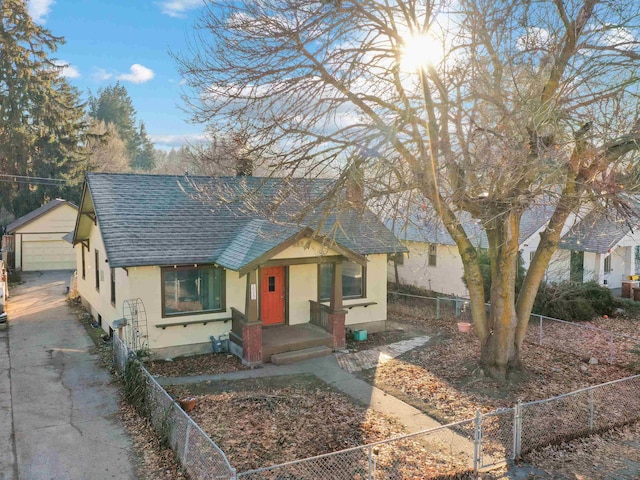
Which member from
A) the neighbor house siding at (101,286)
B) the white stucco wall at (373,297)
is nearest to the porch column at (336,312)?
the white stucco wall at (373,297)

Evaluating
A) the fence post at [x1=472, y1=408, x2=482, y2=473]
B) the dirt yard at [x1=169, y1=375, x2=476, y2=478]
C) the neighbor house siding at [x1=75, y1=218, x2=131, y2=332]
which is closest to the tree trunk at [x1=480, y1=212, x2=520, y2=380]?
the dirt yard at [x1=169, y1=375, x2=476, y2=478]

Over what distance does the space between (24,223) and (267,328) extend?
2344 cm

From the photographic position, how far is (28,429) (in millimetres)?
9453

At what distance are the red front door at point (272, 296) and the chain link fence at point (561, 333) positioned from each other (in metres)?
6.87

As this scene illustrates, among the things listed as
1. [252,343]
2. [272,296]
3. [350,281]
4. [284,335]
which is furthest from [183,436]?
[350,281]

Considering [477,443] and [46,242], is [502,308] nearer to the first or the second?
[477,443]

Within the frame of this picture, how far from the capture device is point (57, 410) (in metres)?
10.4

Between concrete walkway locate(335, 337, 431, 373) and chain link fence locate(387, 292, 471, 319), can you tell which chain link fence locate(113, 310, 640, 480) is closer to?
concrete walkway locate(335, 337, 431, 373)

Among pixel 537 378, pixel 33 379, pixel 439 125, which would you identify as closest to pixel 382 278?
pixel 537 378

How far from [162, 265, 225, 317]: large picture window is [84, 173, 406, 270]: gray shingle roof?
0.53 metres

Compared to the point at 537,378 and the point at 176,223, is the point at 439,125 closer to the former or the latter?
the point at 537,378

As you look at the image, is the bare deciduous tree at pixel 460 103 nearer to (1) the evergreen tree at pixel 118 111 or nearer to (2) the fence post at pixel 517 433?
(2) the fence post at pixel 517 433

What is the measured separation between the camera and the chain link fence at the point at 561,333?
550 inches

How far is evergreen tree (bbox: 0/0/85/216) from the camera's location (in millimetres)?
36625
